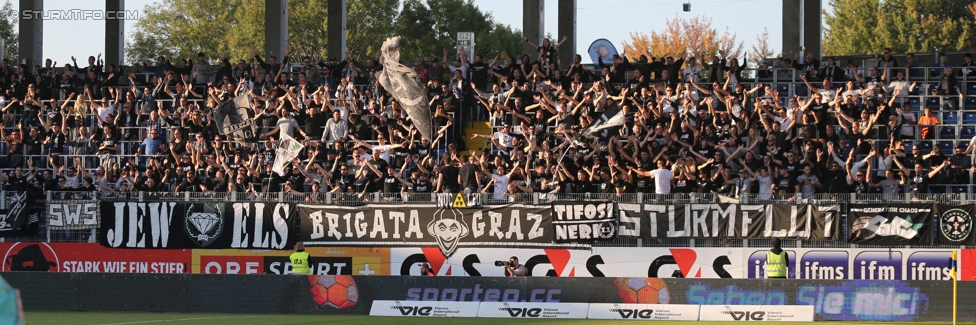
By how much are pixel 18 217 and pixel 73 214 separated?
115 centimetres

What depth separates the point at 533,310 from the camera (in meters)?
19.0

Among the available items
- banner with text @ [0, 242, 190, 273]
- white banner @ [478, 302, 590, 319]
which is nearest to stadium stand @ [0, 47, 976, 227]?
banner with text @ [0, 242, 190, 273]

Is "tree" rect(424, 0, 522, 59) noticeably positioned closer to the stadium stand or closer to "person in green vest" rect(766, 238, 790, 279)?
the stadium stand

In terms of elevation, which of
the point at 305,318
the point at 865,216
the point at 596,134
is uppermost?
the point at 596,134

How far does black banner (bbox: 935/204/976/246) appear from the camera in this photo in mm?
21656

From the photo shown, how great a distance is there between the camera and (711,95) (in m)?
26.3

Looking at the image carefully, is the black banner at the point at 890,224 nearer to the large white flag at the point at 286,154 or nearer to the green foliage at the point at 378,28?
the large white flag at the point at 286,154

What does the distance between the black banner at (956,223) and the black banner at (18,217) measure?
18857mm

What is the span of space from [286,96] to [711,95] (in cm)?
1044

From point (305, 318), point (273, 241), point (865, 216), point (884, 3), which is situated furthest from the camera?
point (884, 3)

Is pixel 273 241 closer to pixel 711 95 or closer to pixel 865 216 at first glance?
pixel 711 95

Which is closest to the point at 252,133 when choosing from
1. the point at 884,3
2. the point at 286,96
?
the point at 286,96

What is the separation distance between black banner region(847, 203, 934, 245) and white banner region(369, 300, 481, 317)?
26.4 feet

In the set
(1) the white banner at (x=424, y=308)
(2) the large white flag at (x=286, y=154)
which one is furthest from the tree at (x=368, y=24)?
(1) the white banner at (x=424, y=308)
